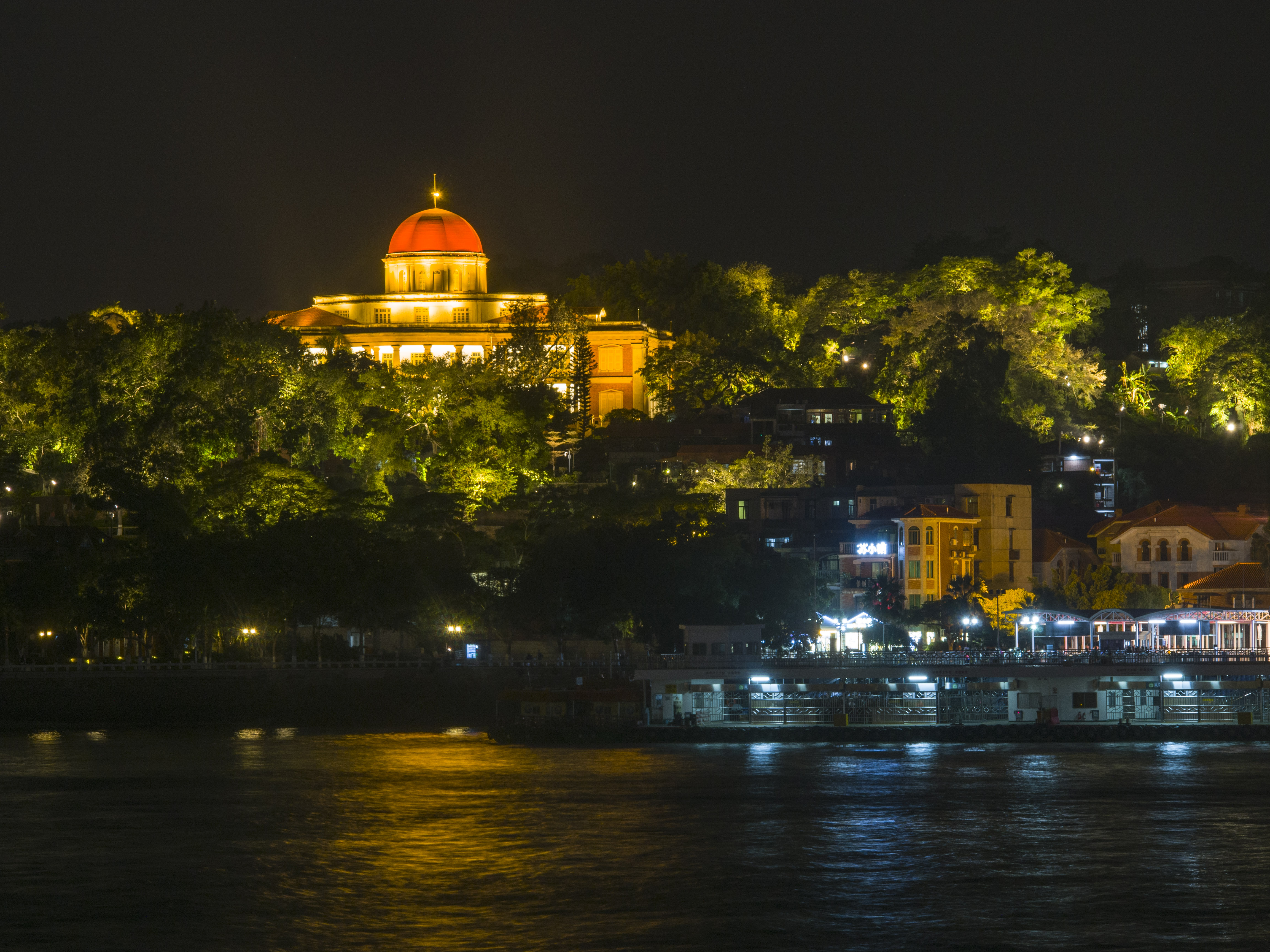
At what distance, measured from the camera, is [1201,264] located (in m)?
149

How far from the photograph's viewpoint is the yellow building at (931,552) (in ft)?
303

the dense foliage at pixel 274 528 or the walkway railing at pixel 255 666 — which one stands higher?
the dense foliage at pixel 274 528

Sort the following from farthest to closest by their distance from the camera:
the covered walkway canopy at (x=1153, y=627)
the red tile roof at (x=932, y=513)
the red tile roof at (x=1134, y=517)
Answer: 1. the red tile roof at (x=1134, y=517)
2. the red tile roof at (x=932, y=513)
3. the covered walkway canopy at (x=1153, y=627)

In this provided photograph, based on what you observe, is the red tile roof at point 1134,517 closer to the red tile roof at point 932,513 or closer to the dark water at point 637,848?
the red tile roof at point 932,513

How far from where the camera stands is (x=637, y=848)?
4881 cm

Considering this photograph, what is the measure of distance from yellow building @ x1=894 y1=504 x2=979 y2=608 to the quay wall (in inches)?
750

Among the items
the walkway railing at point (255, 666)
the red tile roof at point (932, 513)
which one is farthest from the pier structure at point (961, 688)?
the red tile roof at point (932, 513)

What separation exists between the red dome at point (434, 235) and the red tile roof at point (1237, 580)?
52307 mm

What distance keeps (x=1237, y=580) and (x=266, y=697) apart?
1778 inches

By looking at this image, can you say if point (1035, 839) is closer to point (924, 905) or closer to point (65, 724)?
point (924, 905)

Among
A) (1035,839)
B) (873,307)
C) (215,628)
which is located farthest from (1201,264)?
(1035,839)

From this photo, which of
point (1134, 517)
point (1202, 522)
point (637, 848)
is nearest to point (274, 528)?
point (637, 848)

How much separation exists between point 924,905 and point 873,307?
279 feet

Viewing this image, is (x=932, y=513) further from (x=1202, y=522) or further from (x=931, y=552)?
(x=1202, y=522)
